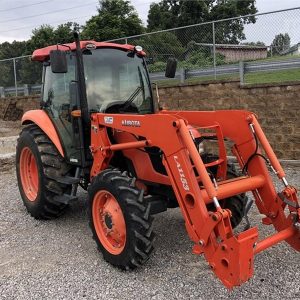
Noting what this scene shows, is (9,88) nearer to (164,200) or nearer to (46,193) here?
(46,193)

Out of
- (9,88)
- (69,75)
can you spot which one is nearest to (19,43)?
(9,88)

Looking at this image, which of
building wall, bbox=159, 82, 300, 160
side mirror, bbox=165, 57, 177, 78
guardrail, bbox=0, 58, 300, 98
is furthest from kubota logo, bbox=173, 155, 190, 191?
guardrail, bbox=0, 58, 300, 98

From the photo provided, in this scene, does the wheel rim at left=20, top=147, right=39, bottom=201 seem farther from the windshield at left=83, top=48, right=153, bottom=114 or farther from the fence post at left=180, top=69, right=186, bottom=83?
the fence post at left=180, top=69, right=186, bottom=83

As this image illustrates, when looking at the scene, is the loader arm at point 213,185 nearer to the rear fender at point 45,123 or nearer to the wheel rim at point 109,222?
the wheel rim at point 109,222

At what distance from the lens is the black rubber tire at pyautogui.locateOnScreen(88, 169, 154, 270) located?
12.6ft

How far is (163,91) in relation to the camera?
10.0 m

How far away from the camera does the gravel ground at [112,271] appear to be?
3627 mm

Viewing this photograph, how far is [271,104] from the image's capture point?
8.10m

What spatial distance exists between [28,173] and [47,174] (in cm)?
93

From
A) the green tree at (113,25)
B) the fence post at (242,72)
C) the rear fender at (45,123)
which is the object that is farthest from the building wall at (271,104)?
the green tree at (113,25)

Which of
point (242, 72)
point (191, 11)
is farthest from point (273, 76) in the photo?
point (191, 11)

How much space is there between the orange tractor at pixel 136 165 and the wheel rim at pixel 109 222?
0.03 ft

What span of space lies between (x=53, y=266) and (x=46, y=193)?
51.4 inches

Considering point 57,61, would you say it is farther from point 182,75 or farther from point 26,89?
point 26,89
